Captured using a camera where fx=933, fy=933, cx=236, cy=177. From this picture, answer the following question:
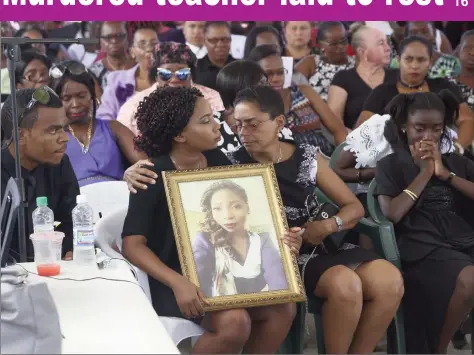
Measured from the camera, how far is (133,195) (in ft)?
12.0

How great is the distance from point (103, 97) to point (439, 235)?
270 cm

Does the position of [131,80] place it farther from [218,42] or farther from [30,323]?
[30,323]

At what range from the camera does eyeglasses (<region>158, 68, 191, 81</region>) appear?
5383 mm

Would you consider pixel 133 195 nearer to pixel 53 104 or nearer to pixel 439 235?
pixel 53 104

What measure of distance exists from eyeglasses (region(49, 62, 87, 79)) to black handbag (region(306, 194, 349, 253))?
184 cm

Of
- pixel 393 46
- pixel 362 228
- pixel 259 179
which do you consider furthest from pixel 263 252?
pixel 393 46

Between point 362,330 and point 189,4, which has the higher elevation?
point 189,4

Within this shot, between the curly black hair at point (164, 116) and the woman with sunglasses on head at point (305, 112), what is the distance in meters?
1.75

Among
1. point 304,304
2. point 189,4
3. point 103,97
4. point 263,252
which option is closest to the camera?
point 189,4

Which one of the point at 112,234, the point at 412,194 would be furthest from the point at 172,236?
the point at 412,194

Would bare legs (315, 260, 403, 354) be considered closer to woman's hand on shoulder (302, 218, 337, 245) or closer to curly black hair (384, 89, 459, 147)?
woman's hand on shoulder (302, 218, 337, 245)

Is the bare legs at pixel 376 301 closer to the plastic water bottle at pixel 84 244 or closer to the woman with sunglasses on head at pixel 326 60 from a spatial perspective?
the plastic water bottle at pixel 84 244

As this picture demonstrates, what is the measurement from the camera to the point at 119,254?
12.1 feet

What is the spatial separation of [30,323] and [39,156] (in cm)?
148
